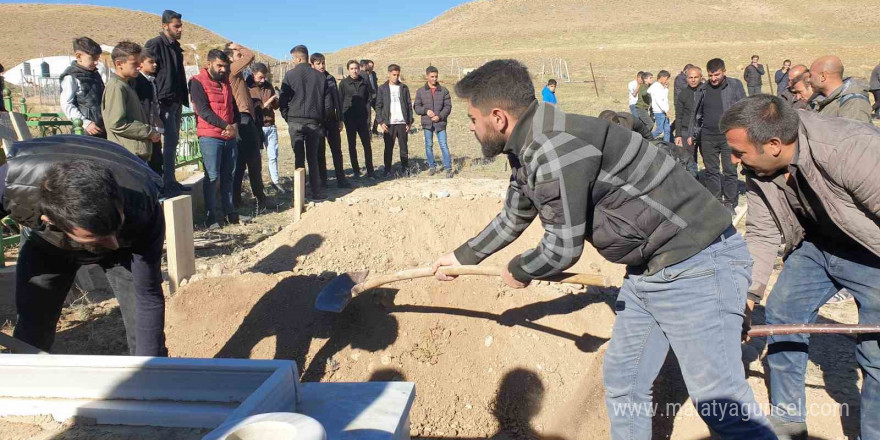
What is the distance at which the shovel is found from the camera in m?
2.92

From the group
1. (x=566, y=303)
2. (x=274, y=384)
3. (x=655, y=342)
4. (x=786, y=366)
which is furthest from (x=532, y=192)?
(x=566, y=303)

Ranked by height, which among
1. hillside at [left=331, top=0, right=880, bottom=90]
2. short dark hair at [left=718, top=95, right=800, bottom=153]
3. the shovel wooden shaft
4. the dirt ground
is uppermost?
hillside at [left=331, top=0, right=880, bottom=90]

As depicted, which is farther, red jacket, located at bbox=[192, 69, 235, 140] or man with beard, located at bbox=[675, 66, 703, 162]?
man with beard, located at bbox=[675, 66, 703, 162]

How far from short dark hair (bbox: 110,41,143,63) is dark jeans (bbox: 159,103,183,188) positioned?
106 cm

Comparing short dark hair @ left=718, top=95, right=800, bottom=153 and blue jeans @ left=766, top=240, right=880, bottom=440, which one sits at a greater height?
short dark hair @ left=718, top=95, right=800, bottom=153

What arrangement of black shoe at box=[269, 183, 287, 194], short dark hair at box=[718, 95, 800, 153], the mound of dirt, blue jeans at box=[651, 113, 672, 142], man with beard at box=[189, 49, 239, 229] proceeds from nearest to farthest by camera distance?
short dark hair at box=[718, 95, 800, 153] → the mound of dirt → man with beard at box=[189, 49, 239, 229] → black shoe at box=[269, 183, 287, 194] → blue jeans at box=[651, 113, 672, 142]

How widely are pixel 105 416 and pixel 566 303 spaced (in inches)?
110

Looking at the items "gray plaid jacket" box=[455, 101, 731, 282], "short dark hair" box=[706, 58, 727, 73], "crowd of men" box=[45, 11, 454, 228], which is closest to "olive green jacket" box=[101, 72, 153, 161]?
"crowd of men" box=[45, 11, 454, 228]

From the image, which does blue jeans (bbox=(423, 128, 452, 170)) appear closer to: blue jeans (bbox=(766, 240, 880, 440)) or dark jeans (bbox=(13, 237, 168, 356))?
blue jeans (bbox=(766, 240, 880, 440))

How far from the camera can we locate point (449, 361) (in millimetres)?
3625

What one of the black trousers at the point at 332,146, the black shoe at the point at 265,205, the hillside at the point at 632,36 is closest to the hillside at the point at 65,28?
the hillside at the point at 632,36

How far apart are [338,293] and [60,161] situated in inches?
68.0

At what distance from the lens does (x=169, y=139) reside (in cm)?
614

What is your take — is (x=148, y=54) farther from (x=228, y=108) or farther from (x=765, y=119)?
(x=765, y=119)
